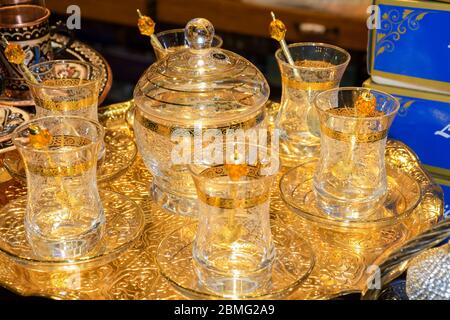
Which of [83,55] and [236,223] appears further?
[83,55]

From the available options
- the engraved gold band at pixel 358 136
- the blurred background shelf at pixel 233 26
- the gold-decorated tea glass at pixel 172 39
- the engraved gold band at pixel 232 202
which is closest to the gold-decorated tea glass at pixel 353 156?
the engraved gold band at pixel 358 136

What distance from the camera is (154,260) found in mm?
1067

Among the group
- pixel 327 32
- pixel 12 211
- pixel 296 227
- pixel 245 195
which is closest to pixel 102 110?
pixel 12 211

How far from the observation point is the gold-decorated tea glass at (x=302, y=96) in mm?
1285

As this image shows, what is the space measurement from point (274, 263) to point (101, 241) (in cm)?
24

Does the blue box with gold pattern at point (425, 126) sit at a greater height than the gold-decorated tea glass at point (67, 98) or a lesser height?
lesser

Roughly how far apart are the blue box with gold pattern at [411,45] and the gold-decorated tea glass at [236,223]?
1.72ft

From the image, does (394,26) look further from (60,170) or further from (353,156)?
(60,170)

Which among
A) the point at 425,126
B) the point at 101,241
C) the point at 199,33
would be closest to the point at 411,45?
the point at 425,126

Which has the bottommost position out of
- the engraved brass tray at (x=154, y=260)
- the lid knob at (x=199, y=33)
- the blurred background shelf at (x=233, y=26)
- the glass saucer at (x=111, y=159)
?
the blurred background shelf at (x=233, y=26)

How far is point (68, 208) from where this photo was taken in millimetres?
1068

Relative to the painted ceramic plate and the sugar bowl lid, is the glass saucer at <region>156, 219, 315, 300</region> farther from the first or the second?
the painted ceramic plate

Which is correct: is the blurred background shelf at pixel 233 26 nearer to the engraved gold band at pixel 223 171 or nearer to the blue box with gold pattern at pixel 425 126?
the blue box with gold pattern at pixel 425 126
